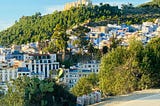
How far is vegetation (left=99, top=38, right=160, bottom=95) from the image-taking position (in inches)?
567

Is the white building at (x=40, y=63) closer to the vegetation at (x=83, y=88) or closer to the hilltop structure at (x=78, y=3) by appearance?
the vegetation at (x=83, y=88)

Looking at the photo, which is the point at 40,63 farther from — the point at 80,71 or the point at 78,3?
the point at 78,3

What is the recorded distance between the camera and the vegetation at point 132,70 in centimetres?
1441

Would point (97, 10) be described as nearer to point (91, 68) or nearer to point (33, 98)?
point (91, 68)

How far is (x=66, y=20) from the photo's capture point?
254 feet

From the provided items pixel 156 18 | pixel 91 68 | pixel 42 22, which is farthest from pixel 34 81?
pixel 156 18

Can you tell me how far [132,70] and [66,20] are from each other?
208 feet

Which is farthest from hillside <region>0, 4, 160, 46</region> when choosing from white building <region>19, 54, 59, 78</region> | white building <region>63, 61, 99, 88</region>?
white building <region>63, 61, 99, 88</region>

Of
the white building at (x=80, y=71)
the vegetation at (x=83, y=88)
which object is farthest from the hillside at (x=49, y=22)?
the vegetation at (x=83, y=88)

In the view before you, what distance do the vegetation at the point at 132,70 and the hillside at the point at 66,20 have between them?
53719 mm

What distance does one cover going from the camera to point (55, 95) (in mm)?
11297

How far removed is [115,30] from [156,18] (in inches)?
557

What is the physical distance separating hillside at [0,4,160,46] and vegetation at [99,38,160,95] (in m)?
53.7

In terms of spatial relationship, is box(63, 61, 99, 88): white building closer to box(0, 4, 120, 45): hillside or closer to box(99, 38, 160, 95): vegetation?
box(0, 4, 120, 45): hillside
